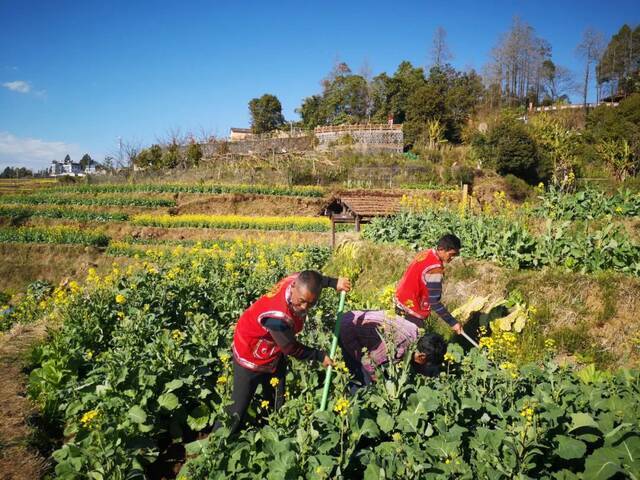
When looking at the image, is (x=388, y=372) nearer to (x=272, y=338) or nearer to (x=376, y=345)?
(x=376, y=345)

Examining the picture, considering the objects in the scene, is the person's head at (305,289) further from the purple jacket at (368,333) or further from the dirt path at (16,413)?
the dirt path at (16,413)

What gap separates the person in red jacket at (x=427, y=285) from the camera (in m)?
4.43

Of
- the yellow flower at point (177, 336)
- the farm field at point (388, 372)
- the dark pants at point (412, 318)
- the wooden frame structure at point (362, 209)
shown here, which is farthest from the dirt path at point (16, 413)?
the wooden frame structure at point (362, 209)

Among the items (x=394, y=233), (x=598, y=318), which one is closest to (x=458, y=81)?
(x=394, y=233)

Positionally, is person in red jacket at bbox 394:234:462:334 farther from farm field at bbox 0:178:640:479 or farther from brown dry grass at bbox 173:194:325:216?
brown dry grass at bbox 173:194:325:216

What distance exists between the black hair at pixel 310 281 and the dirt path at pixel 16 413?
2607mm

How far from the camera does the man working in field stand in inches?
148

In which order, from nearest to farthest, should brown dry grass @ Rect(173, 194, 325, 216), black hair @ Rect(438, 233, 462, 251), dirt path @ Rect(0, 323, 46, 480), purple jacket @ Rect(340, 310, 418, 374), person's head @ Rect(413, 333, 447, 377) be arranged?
dirt path @ Rect(0, 323, 46, 480) < person's head @ Rect(413, 333, 447, 377) < purple jacket @ Rect(340, 310, 418, 374) < black hair @ Rect(438, 233, 462, 251) < brown dry grass @ Rect(173, 194, 325, 216)

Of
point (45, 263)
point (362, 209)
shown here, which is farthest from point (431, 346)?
point (45, 263)

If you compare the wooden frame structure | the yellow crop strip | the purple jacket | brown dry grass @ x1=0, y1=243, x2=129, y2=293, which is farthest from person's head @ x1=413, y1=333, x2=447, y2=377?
brown dry grass @ x1=0, y1=243, x2=129, y2=293

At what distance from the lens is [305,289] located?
3.18 m

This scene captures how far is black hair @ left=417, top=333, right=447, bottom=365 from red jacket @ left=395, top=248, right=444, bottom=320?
72cm

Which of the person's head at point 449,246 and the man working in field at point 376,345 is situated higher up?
the person's head at point 449,246

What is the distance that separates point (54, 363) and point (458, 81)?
4483cm
